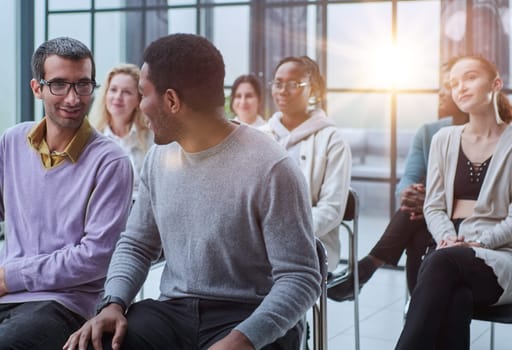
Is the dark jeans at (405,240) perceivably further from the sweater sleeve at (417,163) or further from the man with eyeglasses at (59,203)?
the man with eyeglasses at (59,203)

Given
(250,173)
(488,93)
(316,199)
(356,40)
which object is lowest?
(316,199)

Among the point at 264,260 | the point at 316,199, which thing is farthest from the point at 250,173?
the point at 316,199

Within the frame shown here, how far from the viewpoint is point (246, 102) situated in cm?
446

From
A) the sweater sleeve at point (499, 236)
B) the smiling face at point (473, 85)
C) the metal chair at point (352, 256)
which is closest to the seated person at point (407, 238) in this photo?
the metal chair at point (352, 256)

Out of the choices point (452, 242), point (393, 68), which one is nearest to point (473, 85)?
point (452, 242)

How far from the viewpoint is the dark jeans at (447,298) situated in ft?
7.65

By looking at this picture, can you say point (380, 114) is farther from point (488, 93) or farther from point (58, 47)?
point (58, 47)

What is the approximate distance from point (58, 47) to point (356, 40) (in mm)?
3442

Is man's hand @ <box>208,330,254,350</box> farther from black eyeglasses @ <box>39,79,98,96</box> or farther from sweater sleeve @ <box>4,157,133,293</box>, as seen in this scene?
black eyeglasses @ <box>39,79,98,96</box>

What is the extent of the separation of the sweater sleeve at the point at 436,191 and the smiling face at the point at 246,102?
1.58 metres

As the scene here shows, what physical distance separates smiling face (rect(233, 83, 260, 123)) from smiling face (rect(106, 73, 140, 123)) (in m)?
1.00

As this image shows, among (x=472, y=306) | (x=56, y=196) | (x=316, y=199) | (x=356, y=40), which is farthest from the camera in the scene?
(x=356, y=40)

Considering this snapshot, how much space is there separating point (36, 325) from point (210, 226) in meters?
0.49

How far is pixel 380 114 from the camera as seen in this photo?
5.74 m
